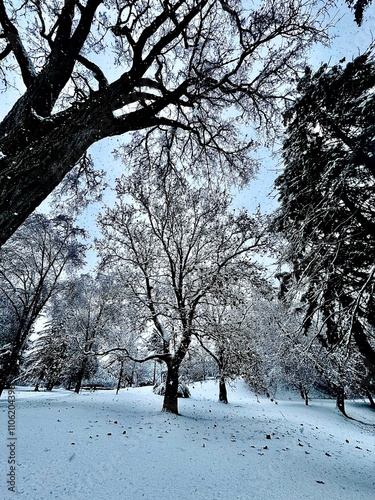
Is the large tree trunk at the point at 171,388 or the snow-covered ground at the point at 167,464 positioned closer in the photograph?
the snow-covered ground at the point at 167,464

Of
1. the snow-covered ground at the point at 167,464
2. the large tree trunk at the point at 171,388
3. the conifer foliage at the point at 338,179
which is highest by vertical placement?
the conifer foliage at the point at 338,179

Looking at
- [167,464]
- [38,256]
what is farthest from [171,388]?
[38,256]

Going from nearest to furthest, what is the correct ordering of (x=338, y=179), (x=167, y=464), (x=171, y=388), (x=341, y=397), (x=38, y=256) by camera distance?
(x=338, y=179)
(x=167, y=464)
(x=171, y=388)
(x=38, y=256)
(x=341, y=397)

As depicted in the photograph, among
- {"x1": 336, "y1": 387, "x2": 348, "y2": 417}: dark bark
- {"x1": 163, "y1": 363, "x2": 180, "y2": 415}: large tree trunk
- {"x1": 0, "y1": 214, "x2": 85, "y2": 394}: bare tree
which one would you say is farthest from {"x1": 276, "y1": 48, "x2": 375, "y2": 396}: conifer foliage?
{"x1": 336, "y1": 387, "x2": 348, "y2": 417}: dark bark

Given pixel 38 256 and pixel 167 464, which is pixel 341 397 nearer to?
pixel 167 464

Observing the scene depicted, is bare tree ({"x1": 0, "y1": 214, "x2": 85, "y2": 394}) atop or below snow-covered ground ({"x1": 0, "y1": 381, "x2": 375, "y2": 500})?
atop

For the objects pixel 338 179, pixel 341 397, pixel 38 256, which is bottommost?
pixel 341 397

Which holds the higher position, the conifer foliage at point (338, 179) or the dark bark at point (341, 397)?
the conifer foliage at point (338, 179)

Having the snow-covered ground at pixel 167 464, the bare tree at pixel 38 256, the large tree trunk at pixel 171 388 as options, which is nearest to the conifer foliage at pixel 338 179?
the snow-covered ground at pixel 167 464

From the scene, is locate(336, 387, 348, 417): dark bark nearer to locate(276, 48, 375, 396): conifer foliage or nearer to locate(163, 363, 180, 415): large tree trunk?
locate(163, 363, 180, 415): large tree trunk

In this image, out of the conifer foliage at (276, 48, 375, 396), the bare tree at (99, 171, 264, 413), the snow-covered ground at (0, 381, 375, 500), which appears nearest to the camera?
the snow-covered ground at (0, 381, 375, 500)

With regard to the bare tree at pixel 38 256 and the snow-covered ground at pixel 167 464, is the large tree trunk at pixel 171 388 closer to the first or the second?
the snow-covered ground at pixel 167 464

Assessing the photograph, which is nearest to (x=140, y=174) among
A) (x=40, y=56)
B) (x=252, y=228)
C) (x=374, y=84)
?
(x=40, y=56)

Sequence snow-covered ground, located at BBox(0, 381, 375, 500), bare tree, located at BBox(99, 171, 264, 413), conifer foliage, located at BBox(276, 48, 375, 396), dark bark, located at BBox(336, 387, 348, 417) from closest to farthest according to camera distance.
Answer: snow-covered ground, located at BBox(0, 381, 375, 500)
conifer foliage, located at BBox(276, 48, 375, 396)
bare tree, located at BBox(99, 171, 264, 413)
dark bark, located at BBox(336, 387, 348, 417)
